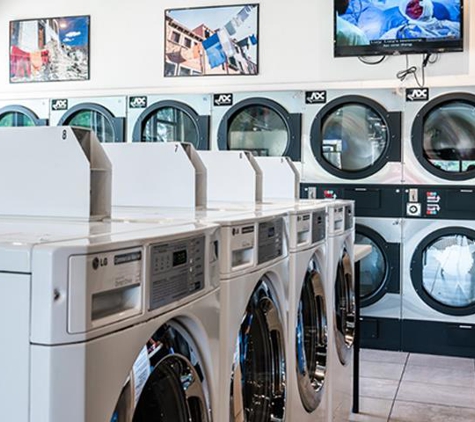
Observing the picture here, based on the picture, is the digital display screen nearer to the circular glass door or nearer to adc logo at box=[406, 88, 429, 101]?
the circular glass door

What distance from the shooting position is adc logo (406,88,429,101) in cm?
504

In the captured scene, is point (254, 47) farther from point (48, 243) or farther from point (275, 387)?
point (48, 243)

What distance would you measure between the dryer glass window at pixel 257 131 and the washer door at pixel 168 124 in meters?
0.33

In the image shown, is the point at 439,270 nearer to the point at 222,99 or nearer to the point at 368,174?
the point at 368,174

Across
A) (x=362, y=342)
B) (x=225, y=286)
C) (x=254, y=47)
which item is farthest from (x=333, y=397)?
(x=254, y=47)

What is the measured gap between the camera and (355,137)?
17.2ft

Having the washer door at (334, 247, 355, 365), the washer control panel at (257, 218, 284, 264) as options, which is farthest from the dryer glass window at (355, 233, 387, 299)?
the washer control panel at (257, 218, 284, 264)

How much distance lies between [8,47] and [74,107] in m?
1.02

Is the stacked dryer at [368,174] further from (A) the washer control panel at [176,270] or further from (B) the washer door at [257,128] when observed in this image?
(A) the washer control panel at [176,270]

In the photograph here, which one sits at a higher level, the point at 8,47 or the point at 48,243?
the point at 8,47

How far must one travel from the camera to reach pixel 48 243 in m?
1.00

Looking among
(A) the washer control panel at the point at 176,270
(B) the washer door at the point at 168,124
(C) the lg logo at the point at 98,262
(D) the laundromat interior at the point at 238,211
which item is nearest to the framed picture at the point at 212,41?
(D) the laundromat interior at the point at 238,211

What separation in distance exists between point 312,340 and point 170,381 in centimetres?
157

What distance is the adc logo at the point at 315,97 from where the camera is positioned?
208 inches
